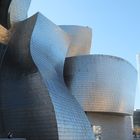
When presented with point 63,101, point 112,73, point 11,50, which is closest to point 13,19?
point 11,50

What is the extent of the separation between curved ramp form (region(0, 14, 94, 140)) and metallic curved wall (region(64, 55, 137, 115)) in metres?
6.72

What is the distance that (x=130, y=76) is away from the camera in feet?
106

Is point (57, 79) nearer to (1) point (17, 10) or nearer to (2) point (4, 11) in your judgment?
(2) point (4, 11)

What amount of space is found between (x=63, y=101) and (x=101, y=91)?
11481 mm

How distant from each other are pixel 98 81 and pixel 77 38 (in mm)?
6406

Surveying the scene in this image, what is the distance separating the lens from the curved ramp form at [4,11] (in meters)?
21.9

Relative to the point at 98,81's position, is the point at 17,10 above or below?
above

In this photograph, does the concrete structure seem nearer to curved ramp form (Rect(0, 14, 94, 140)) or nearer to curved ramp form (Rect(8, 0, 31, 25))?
curved ramp form (Rect(0, 14, 94, 140))

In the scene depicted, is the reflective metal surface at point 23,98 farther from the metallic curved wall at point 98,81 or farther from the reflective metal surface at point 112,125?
the reflective metal surface at point 112,125

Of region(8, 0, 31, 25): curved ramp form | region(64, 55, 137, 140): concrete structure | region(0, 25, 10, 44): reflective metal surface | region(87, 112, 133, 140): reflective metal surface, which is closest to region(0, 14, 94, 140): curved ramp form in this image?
region(0, 25, 10, 44): reflective metal surface

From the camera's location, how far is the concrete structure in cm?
2878

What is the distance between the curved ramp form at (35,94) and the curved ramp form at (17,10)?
2.75ft

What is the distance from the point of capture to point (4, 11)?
22.2 m

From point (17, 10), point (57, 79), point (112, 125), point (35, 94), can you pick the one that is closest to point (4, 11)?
point (17, 10)
